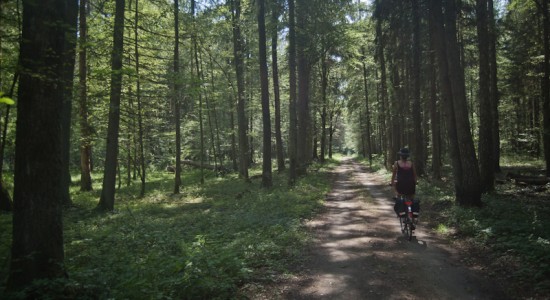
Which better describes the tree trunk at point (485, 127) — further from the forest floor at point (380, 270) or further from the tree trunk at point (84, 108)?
the tree trunk at point (84, 108)

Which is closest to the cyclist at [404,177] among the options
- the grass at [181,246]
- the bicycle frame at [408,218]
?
the bicycle frame at [408,218]

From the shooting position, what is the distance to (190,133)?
39219 millimetres

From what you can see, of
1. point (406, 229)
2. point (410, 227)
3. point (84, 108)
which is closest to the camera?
point (410, 227)

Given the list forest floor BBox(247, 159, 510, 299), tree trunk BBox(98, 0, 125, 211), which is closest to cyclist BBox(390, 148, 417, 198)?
forest floor BBox(247, 159, 510, 299)

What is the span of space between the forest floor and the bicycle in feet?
0.60

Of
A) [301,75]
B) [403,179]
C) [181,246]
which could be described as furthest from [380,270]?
[301,75]

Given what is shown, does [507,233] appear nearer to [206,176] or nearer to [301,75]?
[301,75]

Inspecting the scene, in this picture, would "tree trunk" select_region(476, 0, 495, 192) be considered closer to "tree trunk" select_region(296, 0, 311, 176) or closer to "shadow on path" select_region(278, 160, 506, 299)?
"shadow on path" select_region(278, 160, 506, 299)

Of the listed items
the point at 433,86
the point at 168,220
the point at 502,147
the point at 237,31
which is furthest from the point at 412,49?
the point at 502,147

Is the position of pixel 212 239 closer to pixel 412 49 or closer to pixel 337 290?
pixel 337 290

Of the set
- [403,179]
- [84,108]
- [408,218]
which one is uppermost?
[84,108]

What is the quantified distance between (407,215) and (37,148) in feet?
25.6

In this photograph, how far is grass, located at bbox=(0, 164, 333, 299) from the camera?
17.7 feet

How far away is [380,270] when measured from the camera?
6609 mm
